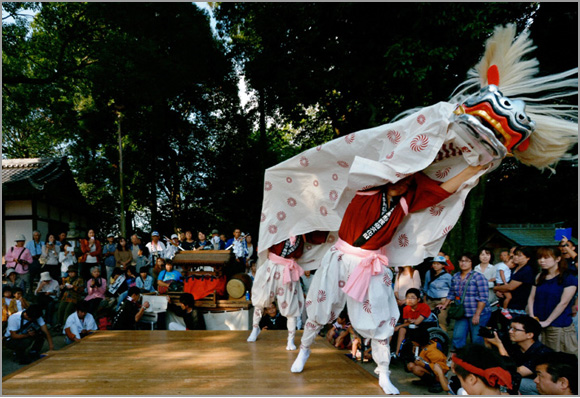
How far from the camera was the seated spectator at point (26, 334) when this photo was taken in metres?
5.70

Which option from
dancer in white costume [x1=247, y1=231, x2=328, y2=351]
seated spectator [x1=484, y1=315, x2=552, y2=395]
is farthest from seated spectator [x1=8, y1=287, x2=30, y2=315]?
seated spectator [x1=484, y1=315, x2=552, y2=395]

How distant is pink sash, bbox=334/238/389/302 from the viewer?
3.06 metres

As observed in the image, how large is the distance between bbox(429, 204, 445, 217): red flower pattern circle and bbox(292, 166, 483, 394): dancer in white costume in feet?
0.30

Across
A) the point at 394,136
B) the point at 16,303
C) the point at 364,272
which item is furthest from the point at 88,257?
the point at 394,136

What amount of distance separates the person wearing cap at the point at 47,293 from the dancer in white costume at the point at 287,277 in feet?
15.7

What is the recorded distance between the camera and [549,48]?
24.9 ft

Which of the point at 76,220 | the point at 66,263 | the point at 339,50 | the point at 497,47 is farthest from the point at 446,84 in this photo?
the point at 76,220

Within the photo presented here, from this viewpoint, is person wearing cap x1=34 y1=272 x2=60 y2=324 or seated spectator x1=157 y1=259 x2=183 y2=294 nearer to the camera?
person wearing cap x1=34 y1=272 x2=60 y2=324

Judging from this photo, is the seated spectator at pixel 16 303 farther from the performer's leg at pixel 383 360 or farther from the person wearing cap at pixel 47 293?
the performer's leg at pixel 383 360

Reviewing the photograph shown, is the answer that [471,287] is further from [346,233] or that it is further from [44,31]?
[44,31]

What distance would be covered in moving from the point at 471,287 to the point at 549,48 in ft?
16.9

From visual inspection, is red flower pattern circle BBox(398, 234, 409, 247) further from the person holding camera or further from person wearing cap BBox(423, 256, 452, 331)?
person wearing cap BBox(423, 256, 452, 331)

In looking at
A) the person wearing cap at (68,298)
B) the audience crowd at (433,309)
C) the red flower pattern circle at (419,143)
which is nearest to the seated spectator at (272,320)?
the audience crowd at (433,309)

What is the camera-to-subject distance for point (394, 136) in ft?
10.7
